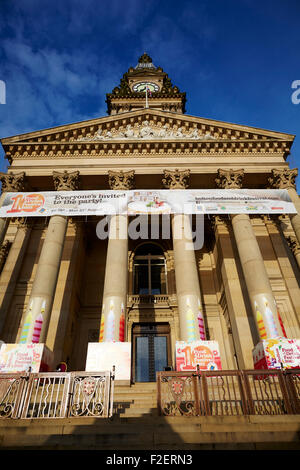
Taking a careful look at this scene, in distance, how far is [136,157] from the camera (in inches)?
711

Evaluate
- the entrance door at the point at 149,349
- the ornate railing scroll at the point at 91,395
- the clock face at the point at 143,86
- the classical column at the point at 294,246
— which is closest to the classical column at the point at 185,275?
the ornate railing scroll at the point at 91,395

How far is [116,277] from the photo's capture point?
43.3ft

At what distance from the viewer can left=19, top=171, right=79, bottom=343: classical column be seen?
39.1 ft

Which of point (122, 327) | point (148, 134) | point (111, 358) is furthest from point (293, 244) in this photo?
point (111, 358)

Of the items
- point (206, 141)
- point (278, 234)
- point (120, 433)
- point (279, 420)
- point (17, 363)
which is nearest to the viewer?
point (120, 433)

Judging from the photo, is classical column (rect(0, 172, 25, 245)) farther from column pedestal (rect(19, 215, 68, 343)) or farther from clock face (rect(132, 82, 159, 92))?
clock face (rect(132, 82, 159, 92))

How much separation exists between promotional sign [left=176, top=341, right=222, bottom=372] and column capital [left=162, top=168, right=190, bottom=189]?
348 inches

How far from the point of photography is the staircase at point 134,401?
747 centimetres

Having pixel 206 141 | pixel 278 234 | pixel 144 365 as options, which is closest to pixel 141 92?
pixel 206 141

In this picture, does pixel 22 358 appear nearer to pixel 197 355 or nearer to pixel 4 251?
pixel 197 355

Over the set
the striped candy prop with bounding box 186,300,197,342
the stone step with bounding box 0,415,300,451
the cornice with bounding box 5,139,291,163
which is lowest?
the stone step with bounding box 0,415,300,451

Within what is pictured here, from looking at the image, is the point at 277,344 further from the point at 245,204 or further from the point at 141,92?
the point at 141,92

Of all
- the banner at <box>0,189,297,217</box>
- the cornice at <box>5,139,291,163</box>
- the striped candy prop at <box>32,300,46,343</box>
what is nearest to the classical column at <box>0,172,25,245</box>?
the banner at <box>0,189,297,217</box>
